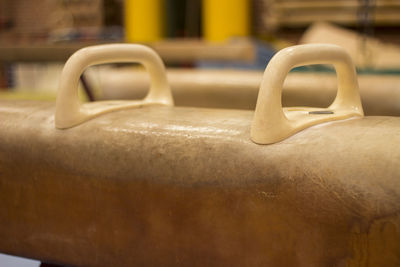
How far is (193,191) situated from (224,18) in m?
4.17

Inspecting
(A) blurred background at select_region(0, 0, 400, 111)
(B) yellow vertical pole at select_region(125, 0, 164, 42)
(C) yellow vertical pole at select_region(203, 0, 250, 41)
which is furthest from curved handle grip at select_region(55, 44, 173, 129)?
(B) yellow vertical pole at select_region(125, 0, 164, 42)

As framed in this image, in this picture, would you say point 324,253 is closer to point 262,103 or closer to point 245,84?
point 262,103

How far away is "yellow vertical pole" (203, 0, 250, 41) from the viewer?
4715 mm

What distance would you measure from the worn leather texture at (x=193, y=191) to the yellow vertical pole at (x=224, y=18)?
3.89 meters

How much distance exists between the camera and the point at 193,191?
2.51 feet

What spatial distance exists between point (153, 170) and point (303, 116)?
0.27m

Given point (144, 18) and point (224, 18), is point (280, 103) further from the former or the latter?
point (144, 18)

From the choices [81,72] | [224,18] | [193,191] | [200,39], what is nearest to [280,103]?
[193,191]

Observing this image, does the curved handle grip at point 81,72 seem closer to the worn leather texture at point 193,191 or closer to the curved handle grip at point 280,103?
the worn leather texture at point 193,191

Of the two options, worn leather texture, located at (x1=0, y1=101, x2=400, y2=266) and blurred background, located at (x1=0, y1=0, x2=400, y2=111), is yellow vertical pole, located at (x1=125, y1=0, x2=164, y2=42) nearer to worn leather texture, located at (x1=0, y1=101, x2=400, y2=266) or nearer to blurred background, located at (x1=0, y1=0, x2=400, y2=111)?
blurred background, located at (x1=0, y1=0, x2=400, y2=111)

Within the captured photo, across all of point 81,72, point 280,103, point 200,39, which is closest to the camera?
point 280,103

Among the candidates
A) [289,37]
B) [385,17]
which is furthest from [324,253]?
[289,37]

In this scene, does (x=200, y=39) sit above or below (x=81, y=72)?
below

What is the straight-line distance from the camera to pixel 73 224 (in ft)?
2.92
